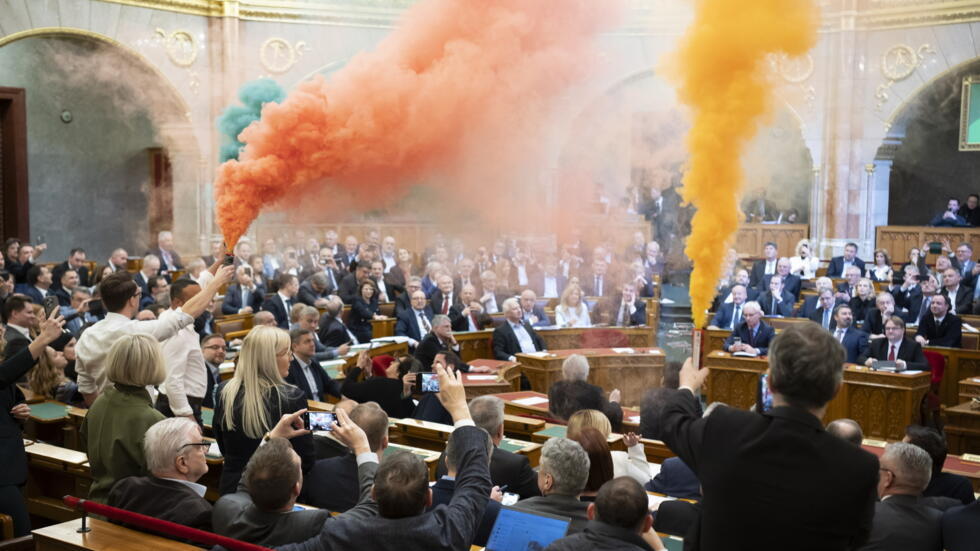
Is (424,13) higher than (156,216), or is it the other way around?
(424,13)

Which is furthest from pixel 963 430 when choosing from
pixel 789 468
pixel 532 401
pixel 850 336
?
pixel 789 468

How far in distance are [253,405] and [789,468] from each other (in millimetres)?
2477

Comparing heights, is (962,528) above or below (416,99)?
below

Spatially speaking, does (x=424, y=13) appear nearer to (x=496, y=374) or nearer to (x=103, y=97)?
(x=496, y=374)

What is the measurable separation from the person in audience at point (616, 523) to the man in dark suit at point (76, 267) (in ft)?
31.3

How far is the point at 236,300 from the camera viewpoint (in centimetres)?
1095

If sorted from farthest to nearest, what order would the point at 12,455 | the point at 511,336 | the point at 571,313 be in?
the point at 571,313, the point at 511,336, the point at 12,455

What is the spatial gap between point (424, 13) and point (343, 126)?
4.27 ft

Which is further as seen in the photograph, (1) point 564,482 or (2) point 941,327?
(2) point 941,327

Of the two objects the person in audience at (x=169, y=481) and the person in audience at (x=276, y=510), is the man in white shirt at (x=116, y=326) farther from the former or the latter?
the person in audience at (x=276, y=510)

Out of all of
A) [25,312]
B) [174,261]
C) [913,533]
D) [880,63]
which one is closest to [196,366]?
[25,312]

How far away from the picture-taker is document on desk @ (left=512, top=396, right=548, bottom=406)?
7227 mm

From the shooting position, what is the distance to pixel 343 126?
8.68 metres

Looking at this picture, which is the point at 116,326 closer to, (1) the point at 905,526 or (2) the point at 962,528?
(1) the point at 905,526
